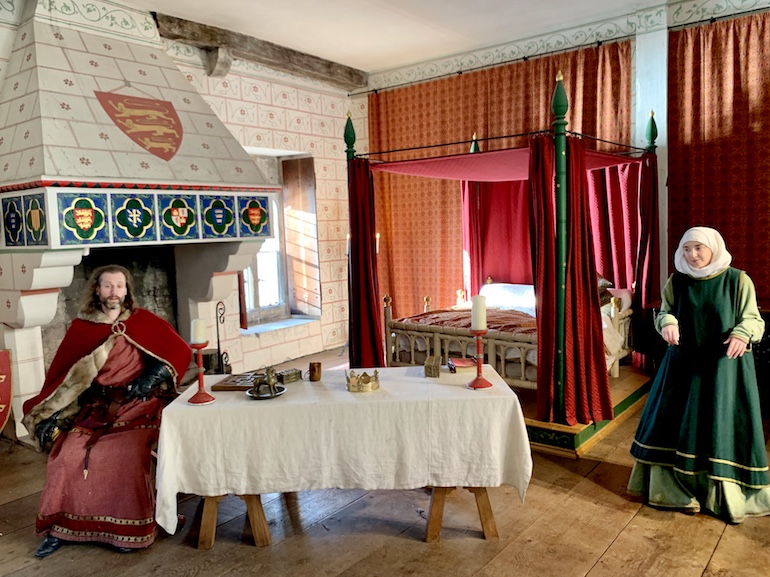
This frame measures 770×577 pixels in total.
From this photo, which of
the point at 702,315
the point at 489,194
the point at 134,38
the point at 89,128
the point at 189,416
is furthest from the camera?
the point at 489,194

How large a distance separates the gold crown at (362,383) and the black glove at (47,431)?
4.89 feet

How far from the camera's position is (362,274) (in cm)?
487

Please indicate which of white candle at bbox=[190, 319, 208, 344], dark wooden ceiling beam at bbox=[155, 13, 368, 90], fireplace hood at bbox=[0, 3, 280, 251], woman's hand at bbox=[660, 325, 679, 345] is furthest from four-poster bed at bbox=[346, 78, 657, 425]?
dark wooden ceiling beam at bbox=[155, 13, 368, 90]

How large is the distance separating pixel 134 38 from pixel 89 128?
3.71 ft

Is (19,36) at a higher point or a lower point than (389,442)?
higher

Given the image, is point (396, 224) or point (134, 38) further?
point (396, 224)

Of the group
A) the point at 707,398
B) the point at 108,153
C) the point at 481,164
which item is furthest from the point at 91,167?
the point at 707,398

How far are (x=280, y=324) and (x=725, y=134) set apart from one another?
4.48 m

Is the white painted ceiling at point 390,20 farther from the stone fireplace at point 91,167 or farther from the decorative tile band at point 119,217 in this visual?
the decorative tile band at point 119,217

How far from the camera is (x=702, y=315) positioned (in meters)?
3.14

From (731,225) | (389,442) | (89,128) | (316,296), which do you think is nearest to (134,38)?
(89,128)

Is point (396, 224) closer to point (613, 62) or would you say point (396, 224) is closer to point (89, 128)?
point (613, 62)

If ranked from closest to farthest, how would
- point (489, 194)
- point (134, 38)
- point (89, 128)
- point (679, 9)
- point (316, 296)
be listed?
1. point (89, 128)
2. point (134, 38)
3. point (679, 9)
4. point (489, 194)
5. point (316, 296)

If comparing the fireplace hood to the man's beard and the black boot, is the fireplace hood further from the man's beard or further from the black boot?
the black boot
